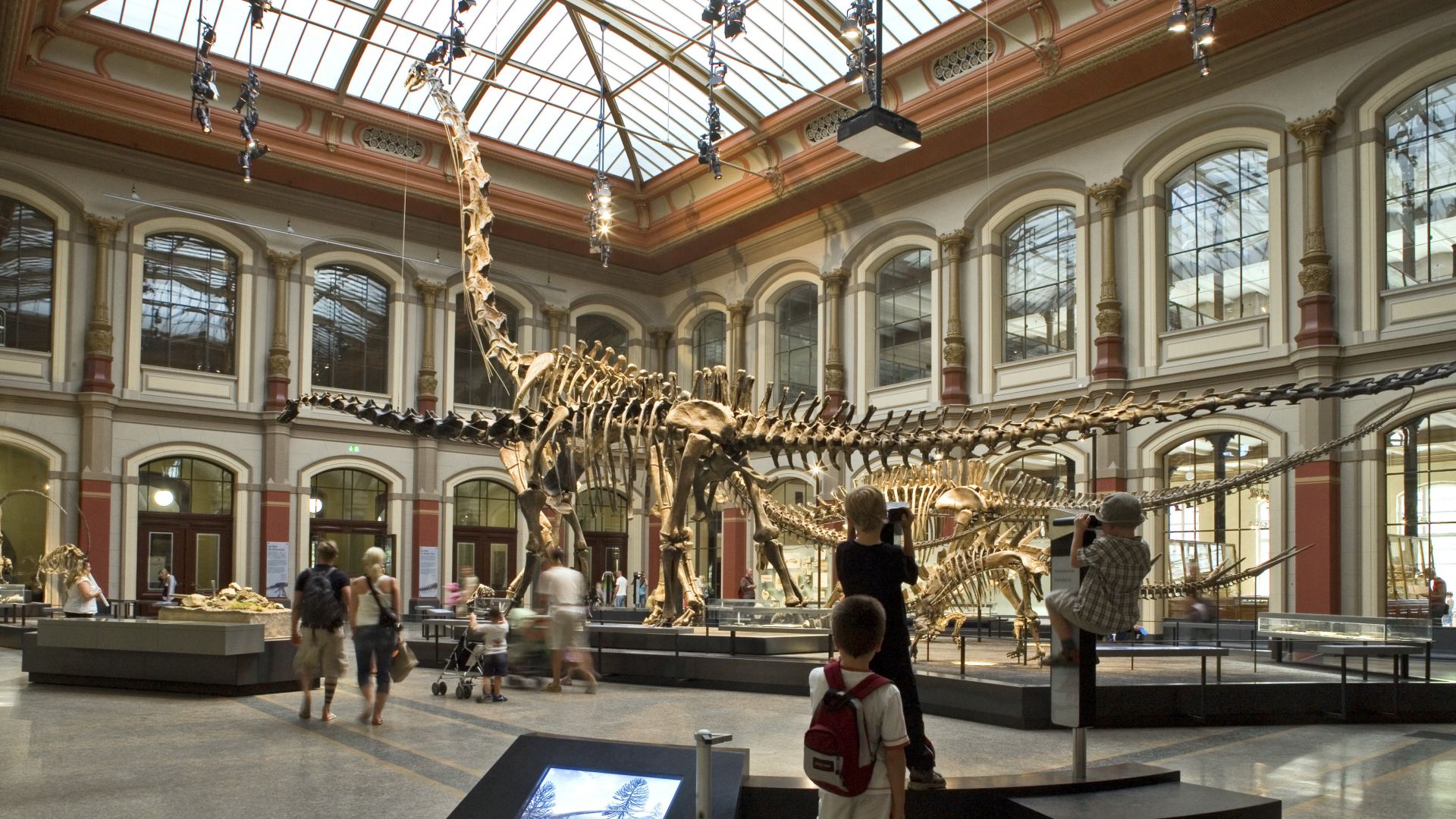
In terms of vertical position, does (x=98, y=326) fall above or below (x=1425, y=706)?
above

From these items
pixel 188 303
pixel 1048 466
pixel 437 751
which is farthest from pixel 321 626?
pixel 188 303

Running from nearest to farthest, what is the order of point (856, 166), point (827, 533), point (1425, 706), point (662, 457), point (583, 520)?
1. point (1425, 706)
2. point (662, 457)
3. point (827, 533)
4. point (856, 166)
5. point (583, 520)

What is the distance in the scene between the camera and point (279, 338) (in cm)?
2383

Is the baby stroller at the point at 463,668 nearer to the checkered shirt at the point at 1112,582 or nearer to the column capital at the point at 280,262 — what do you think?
the checkered shirt at the point at 1112,582

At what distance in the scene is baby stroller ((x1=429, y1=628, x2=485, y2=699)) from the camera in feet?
31.3

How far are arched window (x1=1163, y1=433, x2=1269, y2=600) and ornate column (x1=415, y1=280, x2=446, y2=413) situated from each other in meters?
16.1

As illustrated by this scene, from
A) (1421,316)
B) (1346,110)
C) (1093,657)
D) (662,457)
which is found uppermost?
(1346,110)

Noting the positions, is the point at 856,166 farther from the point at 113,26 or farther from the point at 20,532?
the point at 20,532

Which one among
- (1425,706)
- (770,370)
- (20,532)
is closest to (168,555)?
(20,532)

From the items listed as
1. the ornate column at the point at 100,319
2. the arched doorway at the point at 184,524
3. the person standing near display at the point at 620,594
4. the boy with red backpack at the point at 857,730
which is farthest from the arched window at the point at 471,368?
the boy with red backpack at the point at 857,730

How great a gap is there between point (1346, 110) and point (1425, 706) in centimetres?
1106

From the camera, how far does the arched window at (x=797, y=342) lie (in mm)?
26016

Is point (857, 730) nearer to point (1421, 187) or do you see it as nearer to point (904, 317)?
point (1421, 187)

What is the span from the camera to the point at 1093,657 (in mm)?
4855
